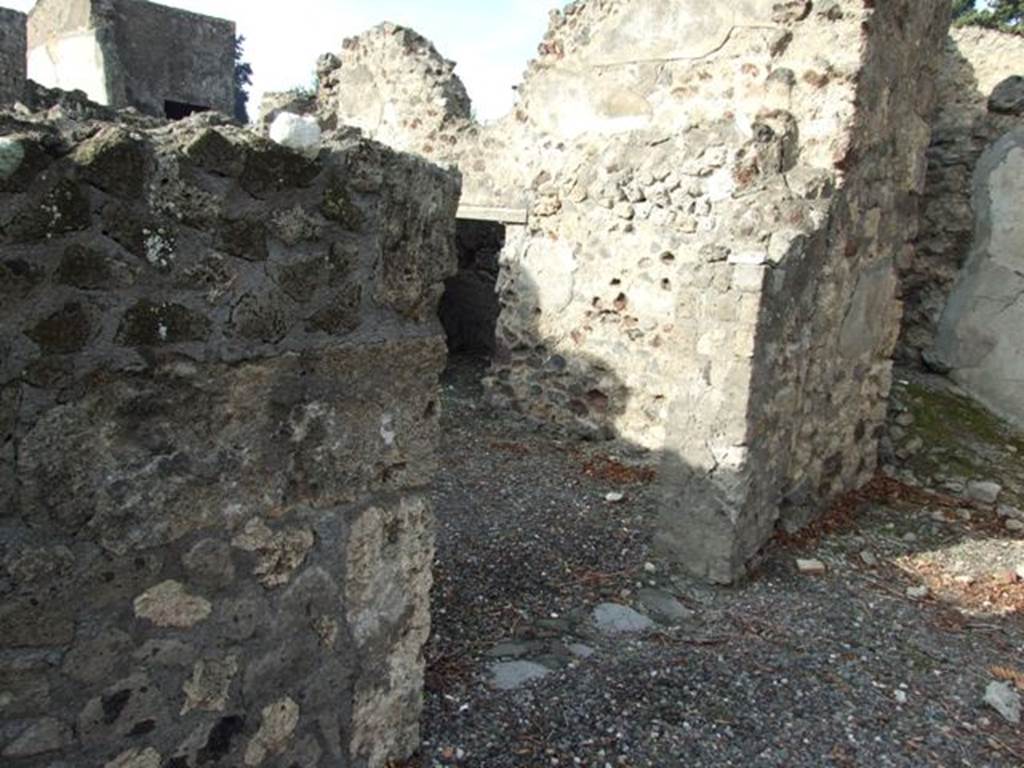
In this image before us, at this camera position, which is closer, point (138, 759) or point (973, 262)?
point (138, 759)

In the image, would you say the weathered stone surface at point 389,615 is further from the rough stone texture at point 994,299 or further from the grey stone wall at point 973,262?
the rough stone texture at point 994,299

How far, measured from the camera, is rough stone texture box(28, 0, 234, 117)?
13570mm

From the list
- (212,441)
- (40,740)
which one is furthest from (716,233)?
(40,740)

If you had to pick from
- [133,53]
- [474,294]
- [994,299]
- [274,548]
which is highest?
[133,53]

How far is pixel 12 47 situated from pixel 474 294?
657 cm

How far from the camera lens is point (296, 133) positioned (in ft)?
6.36

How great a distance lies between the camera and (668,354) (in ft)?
18.7

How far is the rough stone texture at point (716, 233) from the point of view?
4.00 m

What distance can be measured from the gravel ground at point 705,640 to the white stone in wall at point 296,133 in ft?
5.87

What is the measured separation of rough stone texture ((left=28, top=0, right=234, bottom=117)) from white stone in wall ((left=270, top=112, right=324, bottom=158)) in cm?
1287

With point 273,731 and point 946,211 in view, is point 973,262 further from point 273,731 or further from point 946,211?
point 273,731

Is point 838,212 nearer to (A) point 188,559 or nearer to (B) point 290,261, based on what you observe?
(B) point 290,261

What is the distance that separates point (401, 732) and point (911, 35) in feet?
16.5

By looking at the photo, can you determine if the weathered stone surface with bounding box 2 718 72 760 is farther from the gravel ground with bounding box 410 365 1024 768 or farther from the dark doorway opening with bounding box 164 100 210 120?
the dark doorway opening with bounding box 164 100 210 120
